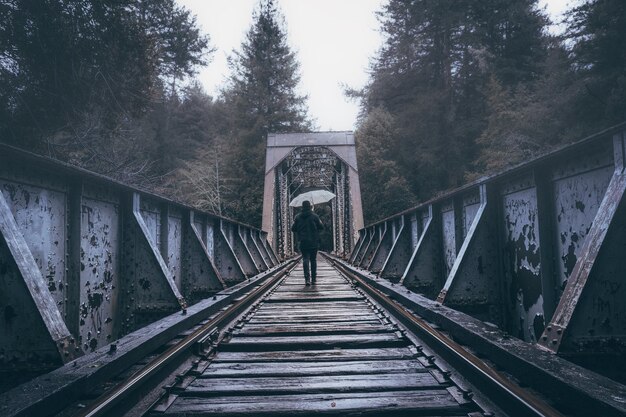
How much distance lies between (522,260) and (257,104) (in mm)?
34750

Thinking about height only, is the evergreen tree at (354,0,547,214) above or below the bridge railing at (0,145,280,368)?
above

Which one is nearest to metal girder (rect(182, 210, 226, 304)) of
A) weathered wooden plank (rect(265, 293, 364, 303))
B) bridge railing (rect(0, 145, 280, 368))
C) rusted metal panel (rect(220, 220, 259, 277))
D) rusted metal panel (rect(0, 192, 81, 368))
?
bridge railing (rect(0, 145, 280, 368))

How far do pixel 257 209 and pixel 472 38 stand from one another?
17.1m

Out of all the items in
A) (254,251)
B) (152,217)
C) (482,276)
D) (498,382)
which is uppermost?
(152,217)

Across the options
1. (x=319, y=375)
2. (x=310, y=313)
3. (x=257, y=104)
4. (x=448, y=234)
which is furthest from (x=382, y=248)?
(x=257, y=104)

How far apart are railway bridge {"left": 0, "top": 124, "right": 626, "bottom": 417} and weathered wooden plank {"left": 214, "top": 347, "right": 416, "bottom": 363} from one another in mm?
27

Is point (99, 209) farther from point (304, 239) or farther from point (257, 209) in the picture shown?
point (257, 209)

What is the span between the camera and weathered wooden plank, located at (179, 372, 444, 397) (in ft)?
8.99

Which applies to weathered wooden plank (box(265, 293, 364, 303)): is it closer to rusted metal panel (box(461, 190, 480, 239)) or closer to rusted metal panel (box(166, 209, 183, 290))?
rusted metal panel (box(166, 209, 183, 290))

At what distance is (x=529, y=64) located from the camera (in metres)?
25.3

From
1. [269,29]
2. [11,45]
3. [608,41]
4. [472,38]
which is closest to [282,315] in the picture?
[11,45]

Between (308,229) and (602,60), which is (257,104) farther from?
(308,229)

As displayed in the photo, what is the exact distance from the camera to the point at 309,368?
10.6 feet

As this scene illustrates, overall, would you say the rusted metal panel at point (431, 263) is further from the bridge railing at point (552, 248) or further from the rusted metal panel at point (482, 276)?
the rusted metal panel at point (482, 276)
